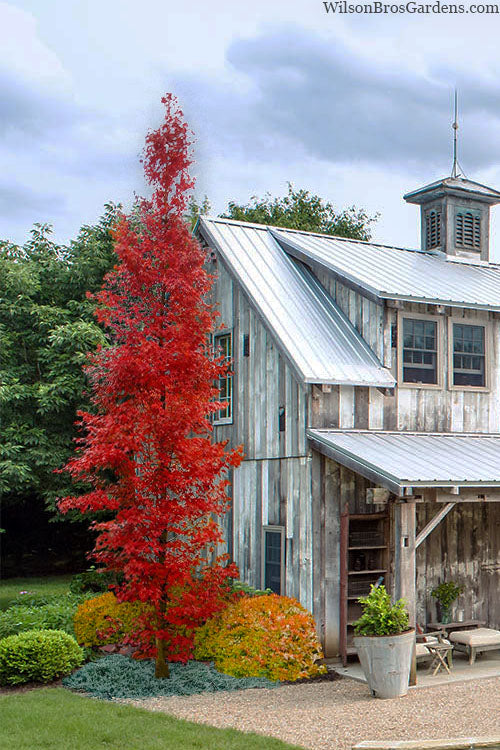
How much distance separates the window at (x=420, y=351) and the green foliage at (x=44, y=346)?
10133mm

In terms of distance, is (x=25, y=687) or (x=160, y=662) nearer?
(x=25, y=687)

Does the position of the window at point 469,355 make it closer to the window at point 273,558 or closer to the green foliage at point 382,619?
the window at point 273,558

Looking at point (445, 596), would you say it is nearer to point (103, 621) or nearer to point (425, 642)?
point (425, 642)

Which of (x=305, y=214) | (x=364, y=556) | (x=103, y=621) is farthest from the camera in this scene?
(x=305, y=214)

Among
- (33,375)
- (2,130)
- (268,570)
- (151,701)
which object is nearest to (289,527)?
(268,570)

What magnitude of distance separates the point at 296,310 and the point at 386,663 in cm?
672

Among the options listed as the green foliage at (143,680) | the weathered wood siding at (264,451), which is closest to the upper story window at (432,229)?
the weathered wood siding at (264,451)

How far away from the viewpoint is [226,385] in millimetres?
17031

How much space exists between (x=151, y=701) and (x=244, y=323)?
711 cm

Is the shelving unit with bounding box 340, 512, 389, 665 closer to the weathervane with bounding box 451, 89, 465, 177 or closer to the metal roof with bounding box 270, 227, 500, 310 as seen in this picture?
the metal roof with bounding box 270, 227, 500, 310

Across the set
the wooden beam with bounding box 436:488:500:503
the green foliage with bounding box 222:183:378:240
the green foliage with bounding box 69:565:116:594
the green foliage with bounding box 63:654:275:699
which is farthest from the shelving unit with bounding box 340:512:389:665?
the green foliage with bounding box 222:183:378:240

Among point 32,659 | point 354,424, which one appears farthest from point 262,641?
point 354,424

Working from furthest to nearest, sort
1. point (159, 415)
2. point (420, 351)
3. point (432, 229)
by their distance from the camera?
point (432, 229), point (420, 351), point (159, 415)

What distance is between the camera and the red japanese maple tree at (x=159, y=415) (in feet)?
40.4
